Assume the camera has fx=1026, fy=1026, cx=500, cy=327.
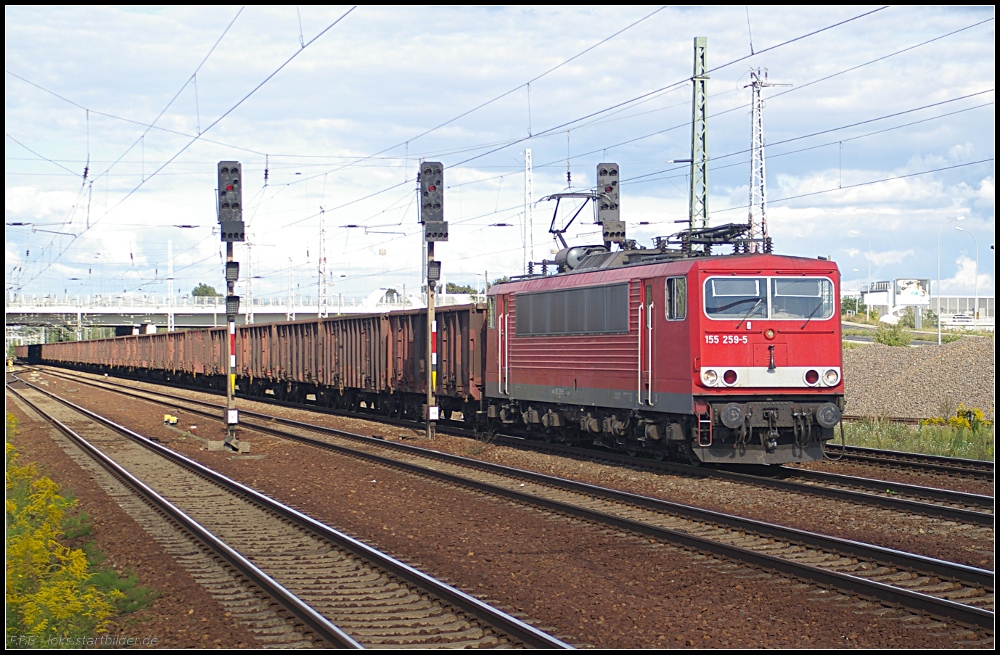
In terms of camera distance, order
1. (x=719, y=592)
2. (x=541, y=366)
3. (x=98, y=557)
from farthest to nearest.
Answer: (x=541, y=366)
(x=98, y=557)
(x=719, y=592)

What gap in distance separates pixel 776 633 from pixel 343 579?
419cm

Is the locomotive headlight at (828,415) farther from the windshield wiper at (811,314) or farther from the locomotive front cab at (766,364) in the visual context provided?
the windshield wiper at (811,314)

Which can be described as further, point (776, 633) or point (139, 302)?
point (139, 302)

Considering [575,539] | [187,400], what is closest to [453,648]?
[575,539]

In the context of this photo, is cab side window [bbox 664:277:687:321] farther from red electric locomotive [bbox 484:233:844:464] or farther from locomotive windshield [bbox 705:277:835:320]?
locomotive windshield [bbox 705:277:835:320]

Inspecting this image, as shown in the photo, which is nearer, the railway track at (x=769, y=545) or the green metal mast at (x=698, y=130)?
the railway track at (x=769, y=545)

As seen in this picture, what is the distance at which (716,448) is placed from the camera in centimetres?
1614

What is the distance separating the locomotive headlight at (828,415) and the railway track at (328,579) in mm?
7960

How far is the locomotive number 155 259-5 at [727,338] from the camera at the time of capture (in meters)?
15.8

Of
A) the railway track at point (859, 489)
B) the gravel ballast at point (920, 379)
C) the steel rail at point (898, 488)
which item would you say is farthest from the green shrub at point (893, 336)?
the steel rail at point (898, 488)

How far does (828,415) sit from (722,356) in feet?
6.15

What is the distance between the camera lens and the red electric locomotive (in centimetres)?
1575

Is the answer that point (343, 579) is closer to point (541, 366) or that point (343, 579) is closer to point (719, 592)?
point (719, 592)

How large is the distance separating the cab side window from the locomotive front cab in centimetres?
32
